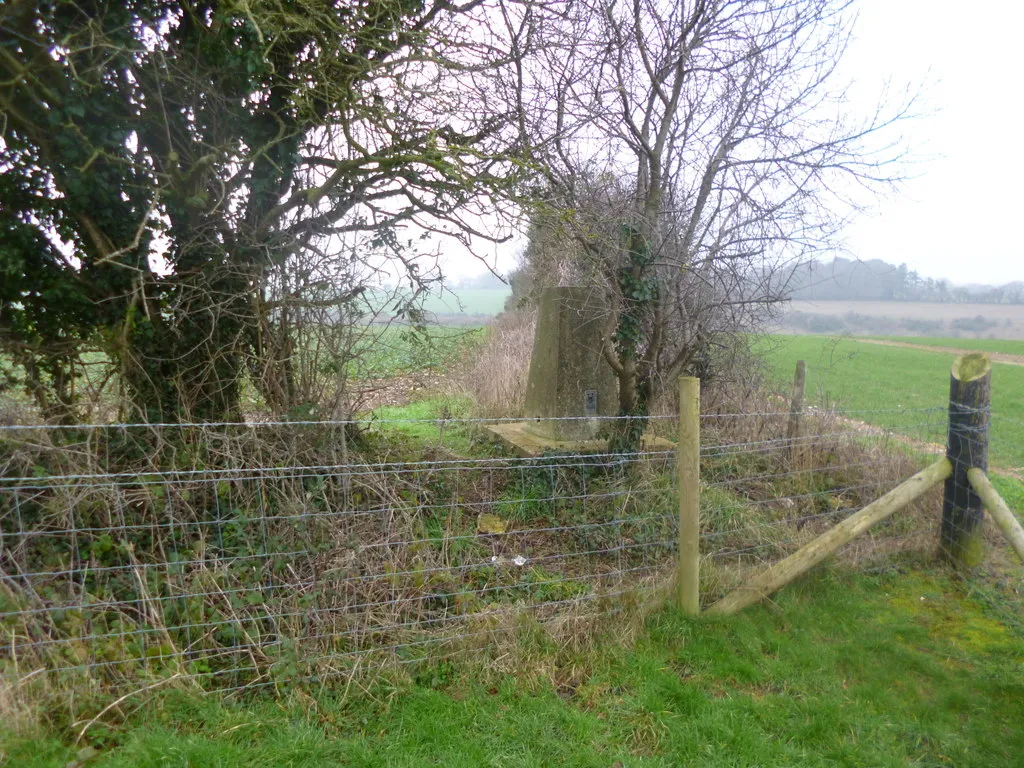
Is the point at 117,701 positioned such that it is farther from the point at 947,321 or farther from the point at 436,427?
the point at 947,321

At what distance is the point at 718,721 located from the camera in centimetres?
319

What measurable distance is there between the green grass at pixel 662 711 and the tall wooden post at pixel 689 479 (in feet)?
1.15

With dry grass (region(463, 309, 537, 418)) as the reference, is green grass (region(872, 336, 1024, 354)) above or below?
below

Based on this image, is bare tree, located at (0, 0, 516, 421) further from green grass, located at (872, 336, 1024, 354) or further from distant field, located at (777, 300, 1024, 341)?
distant field, located at (777, 300, 1024, 341)

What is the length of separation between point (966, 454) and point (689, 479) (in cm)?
229

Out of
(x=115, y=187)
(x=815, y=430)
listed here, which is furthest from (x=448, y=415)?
(x=115, y=187)

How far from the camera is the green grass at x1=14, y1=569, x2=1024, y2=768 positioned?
114 inches

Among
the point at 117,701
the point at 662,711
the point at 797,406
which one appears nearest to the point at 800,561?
A: the point at 662,711

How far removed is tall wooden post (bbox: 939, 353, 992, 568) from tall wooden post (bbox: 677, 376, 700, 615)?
7.19 ft

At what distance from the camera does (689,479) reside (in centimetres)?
396

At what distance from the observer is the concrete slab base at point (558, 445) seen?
6305 mm

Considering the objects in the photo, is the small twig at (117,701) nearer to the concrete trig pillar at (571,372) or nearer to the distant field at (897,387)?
the concrete trig pillar at (571,372)

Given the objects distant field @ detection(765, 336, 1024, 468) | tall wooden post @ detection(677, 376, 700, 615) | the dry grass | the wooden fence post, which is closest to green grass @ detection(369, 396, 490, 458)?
the dry grass

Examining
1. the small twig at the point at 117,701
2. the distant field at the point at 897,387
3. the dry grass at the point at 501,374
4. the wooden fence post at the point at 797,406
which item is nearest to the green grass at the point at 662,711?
the small twig at the point at 117,701
